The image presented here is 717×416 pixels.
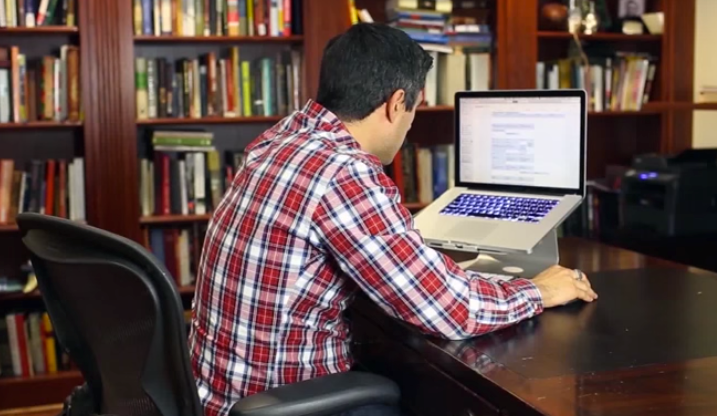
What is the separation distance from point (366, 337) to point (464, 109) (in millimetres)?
690

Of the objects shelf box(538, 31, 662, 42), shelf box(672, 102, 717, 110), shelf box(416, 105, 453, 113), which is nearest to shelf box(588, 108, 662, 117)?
shelf box(672, 102, 717, 110)

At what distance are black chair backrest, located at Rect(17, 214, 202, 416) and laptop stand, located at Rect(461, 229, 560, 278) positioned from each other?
85cm

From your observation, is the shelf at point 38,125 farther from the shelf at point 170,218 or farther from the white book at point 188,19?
the white book at point 188,19

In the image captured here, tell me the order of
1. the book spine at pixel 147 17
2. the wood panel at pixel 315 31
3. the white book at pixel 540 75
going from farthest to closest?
the white book at pixel 540 75
the wood panel at pixel 315 31
the book spine at pixel 147 17

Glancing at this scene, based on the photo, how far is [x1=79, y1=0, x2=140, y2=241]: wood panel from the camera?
3.18 metres

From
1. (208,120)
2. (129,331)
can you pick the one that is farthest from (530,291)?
(208,120)

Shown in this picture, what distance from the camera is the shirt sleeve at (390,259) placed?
145cm

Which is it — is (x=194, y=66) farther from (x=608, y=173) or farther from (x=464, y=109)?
(x=608, y=173)

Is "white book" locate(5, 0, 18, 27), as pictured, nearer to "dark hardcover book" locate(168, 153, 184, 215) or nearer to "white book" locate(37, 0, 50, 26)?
"white book" locate(37, 0, 50, 26)

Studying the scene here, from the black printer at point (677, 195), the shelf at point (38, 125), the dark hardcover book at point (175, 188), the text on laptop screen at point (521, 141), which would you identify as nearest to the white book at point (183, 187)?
the dark hardcover book at point (175, 188)

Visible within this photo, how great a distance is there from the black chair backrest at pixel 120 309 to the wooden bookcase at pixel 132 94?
69.7 inches

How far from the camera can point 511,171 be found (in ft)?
7.10

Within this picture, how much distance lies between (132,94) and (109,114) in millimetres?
110

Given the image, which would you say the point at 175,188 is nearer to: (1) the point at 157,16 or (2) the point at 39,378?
(1) the point at 157,16
